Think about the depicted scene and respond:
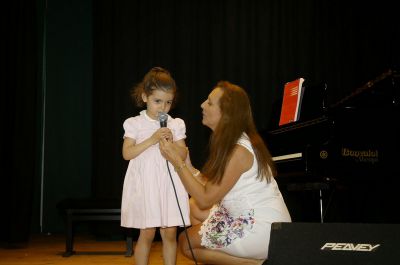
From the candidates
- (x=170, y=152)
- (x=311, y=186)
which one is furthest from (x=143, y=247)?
(x=311, y=186)

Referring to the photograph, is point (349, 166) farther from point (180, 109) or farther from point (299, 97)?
point (180, 109)

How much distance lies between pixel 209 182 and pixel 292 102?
2.01 metres

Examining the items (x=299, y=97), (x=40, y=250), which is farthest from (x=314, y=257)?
(x=40, y=250)

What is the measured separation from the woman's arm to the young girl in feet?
0.61

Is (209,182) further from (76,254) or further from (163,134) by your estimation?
(76,254)

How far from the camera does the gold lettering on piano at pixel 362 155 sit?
3693 mm

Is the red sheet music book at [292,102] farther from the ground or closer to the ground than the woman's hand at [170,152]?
farther from the ground

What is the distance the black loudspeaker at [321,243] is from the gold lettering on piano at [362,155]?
1917 millimetres

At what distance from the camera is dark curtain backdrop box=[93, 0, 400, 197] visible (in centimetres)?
600

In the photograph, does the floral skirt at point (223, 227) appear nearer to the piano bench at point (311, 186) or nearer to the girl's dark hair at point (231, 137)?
the girl's dark hair at point (231, 137)

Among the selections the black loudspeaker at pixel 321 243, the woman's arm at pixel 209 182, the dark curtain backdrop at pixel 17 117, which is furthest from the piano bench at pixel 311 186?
the dark curtain backdrop at pixel 17 117

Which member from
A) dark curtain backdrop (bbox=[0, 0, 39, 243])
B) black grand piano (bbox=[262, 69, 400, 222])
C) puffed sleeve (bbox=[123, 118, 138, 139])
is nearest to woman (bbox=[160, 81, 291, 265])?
puffed sleeve (bbox=[123, 118, 138, 139])

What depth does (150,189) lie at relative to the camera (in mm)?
2629

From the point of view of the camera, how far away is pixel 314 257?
6.06 ft
